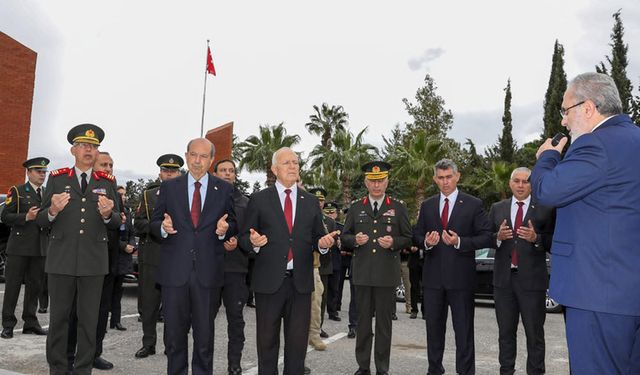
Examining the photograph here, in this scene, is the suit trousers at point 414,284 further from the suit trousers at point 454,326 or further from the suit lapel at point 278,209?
the suit lapel at point 278,209

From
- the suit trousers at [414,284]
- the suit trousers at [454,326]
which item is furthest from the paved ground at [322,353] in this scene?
the suit trousers at [414,284]

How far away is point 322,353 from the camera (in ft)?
22.9

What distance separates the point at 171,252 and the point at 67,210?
51.3 inches

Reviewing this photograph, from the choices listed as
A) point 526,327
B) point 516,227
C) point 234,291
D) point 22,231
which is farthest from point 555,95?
point 22,231

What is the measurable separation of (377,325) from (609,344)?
326 cm

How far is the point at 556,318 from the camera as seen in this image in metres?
11.3

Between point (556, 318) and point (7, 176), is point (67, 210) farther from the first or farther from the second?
point (7, 176)

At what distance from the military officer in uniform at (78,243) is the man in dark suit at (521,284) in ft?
13.2

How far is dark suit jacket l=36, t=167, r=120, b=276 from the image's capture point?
502 cm

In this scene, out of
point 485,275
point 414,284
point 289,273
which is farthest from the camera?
point 485,275

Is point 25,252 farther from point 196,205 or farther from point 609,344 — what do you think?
point 609,344

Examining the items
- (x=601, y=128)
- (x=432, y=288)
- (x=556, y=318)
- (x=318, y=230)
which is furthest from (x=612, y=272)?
(x=556, y=318)

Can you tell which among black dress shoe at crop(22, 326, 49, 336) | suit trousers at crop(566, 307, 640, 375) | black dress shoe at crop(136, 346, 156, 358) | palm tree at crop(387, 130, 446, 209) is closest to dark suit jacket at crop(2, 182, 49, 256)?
black dress shoe at crop(22, 326, 49, 336)

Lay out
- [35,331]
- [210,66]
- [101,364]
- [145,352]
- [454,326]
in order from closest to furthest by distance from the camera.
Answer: [454,326]
[101,364]
[145,352]
[35,331]
[210,66]
